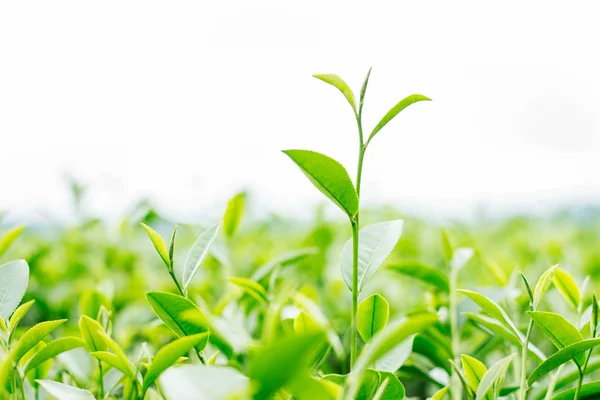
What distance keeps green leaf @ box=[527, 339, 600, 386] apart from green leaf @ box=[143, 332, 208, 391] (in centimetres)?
28

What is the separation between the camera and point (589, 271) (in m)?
1.23

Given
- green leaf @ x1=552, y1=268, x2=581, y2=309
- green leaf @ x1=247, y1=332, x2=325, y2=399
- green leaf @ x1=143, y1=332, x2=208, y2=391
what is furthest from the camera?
green leaf @ x1=552, y1=268, x2=581, y2=309

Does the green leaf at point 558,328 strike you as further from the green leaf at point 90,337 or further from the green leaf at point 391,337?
the green leaf at point 90,337

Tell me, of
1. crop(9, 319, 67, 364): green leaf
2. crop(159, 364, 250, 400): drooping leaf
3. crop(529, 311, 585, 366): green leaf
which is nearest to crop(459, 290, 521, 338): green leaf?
crop(529, 311, 585, 366): green leaf

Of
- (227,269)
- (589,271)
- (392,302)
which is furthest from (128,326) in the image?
(589,271)

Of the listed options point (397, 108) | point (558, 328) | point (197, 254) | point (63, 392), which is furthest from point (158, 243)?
point (558, 328)

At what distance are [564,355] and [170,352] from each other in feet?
1.03

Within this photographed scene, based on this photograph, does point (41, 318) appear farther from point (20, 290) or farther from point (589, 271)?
point (589, 271)

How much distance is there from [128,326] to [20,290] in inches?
17.2

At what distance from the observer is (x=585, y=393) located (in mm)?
477

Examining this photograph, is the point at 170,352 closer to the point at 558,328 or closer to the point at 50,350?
the point at 50,350

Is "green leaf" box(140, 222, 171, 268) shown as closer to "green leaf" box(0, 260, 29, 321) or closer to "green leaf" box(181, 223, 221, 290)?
"green leaf" box(181, 223, 221, 290)

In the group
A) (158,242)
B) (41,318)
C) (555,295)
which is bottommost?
(41,318)

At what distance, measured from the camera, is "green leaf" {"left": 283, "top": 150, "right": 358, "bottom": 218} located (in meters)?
0.39
